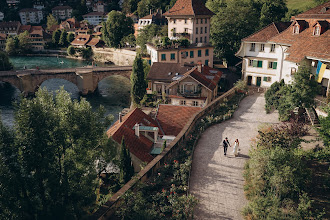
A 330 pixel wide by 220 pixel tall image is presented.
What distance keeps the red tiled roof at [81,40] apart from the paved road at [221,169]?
315 ft

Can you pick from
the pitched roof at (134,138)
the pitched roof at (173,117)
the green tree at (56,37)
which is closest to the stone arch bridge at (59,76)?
the pitched roof at (173,117)

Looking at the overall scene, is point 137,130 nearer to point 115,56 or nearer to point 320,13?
point 320,13

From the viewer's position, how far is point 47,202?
13.9 metres

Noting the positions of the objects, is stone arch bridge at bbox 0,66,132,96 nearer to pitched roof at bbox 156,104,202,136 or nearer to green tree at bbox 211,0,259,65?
green tree at bbox 211,0,259,65

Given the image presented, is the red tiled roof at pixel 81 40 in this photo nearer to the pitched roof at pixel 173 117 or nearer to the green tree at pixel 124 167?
the pitched roof at pixel 173 117

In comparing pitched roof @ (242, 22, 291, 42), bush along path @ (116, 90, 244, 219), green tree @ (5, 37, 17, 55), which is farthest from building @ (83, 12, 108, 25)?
bush along path @ (116, 90, 244, 219)

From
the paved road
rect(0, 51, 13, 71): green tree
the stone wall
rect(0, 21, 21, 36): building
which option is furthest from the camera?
rect(0, 21, 21, 36): building

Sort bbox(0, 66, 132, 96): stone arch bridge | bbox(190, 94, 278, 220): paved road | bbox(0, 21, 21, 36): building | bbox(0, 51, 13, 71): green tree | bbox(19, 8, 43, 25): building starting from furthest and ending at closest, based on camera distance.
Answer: bbox(19, 8, 43, 25): building
bbox(0, 21, 21, 36): building
bbox(0, 51, 13, 71): green tree
bbox(0, 66, 132, 96): stone arch bridge
bbox(190, 94, 278, 220): paved road

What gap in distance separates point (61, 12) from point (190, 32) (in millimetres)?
143475

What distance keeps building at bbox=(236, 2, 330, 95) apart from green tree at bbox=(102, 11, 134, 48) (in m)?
59.6

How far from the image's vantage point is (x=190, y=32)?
66938 millimetres

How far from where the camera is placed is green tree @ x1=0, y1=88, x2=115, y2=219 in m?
13.0

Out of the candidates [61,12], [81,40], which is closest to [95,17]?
[61,12]

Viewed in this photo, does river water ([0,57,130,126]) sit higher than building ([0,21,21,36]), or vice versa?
building ([0,21,21,36])
